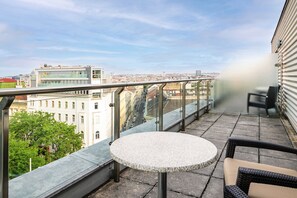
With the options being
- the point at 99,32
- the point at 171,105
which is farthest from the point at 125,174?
the point at 99,32

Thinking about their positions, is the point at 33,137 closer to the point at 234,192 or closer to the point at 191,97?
the point at 234,192

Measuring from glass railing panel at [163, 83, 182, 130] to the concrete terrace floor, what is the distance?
1.61 ft

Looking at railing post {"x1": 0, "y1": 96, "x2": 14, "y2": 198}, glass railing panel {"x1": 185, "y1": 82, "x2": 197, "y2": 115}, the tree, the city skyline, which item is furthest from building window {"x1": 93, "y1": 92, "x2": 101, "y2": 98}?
glass railing panel {"x1": 185, "y1": 82, "x2": 197, "y2": 115}

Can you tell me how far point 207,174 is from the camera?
2758 millimetres

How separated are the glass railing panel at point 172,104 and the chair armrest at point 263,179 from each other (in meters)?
2.80

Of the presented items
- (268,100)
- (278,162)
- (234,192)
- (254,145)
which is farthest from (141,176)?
(268,100)

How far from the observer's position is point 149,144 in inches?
57.1

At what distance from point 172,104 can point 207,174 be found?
2053 millimetres

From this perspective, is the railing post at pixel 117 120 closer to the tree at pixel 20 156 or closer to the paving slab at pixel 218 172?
the tree at pixel 20 156

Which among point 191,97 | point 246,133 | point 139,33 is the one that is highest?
point 139,33

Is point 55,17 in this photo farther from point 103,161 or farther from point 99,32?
point 103,161

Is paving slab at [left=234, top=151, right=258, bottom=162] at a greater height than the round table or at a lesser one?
lesser

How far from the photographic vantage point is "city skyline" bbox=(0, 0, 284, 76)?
39.4 feet

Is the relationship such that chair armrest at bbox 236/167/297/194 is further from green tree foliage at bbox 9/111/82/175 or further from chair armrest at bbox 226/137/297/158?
green tree foliage at bbox 9/111/82/175
